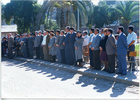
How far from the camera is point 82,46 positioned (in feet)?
34.6

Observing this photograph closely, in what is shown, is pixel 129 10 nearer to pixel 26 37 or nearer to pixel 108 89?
pixel 26 37

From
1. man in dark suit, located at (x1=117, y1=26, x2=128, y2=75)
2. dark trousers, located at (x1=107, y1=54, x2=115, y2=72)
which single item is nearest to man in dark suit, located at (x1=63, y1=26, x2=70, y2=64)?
dark trousers, located at (x1=107, y1=54, x2=115, y2=72)

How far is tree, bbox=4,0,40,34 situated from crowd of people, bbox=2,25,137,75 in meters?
6.07

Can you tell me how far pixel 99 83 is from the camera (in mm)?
7770

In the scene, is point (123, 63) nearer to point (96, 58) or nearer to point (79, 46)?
point (96, 58)

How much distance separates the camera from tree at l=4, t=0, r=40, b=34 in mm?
22506

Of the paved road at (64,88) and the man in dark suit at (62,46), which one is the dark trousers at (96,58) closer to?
the paved road at (64,88)

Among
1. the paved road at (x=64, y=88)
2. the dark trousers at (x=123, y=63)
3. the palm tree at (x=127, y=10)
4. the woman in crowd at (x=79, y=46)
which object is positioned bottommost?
the paved road at (x=64, y=88)

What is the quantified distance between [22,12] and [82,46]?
1397 centimetres

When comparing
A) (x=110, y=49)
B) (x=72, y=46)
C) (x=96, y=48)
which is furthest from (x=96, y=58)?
(x=72, y=46)

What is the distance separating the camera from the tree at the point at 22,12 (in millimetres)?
22506

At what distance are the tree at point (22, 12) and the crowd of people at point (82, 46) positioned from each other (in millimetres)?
6070

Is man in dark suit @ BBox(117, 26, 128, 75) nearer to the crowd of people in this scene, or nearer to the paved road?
the crowd of people

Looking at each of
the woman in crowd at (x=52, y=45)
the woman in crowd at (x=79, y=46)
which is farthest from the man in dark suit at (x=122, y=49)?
the woman in crowd at (x=52, y=45)
